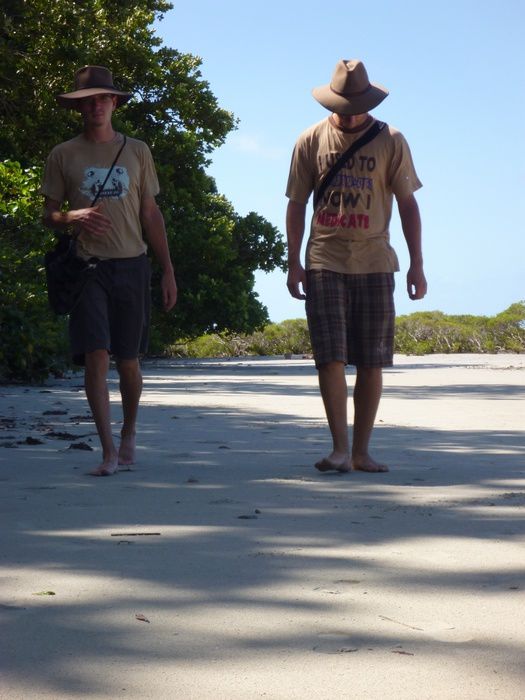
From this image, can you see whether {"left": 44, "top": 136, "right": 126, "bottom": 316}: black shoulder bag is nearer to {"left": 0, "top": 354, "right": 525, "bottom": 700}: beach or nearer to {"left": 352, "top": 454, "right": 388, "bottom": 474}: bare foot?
{"left": 0, "top": 354, "right": 525, "bottom": 700}: beach

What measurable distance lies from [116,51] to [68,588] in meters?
24.2

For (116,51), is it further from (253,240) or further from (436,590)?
(436,590)

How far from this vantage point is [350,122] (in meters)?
7.00

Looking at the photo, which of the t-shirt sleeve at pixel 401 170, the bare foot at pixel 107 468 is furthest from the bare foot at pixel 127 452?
the t-shirt sleeve at pixel 401 170

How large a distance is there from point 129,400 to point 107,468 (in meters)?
0.68

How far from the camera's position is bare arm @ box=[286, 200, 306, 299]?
23.4 ft

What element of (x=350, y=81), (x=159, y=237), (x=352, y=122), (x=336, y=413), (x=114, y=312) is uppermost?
(x=350, y=81)

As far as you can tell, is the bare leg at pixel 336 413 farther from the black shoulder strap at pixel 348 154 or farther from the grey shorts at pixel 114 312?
the grey shorts at pixel 114 312

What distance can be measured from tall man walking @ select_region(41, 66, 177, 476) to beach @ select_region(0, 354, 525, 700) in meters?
0.64

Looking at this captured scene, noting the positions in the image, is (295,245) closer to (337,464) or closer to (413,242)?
(413,242)

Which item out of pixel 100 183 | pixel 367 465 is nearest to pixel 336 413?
pixel 367 465

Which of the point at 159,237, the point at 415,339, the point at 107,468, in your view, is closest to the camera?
the point at 107,468

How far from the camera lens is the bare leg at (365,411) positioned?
23.5 ft

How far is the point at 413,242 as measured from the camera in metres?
7.24
